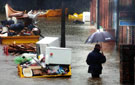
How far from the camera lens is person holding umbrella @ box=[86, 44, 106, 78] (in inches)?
562

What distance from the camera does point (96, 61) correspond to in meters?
14.3

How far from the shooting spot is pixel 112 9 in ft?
92.6

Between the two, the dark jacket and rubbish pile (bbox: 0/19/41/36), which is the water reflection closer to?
the dark jacket

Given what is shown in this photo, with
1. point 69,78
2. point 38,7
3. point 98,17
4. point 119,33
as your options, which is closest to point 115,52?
point 119,33

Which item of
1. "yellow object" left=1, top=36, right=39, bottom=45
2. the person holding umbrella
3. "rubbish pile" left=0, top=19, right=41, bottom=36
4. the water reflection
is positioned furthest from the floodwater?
"rubbish pile" left=0, top=19, right=41, bottom=36

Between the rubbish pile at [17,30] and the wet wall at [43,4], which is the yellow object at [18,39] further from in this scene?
the wet wall at [43,4]

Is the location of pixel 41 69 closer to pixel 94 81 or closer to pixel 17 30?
pixel 94 81

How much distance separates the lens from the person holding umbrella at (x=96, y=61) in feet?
46.9

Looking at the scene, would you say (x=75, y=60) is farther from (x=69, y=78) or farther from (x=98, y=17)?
(x=98, y=17)

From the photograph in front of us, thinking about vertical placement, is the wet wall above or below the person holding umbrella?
above

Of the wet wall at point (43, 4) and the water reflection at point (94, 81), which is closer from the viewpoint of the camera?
the water reflection at point (94, 81)

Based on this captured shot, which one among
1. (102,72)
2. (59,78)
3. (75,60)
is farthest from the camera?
(75,60)

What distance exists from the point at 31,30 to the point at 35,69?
12.3 meters

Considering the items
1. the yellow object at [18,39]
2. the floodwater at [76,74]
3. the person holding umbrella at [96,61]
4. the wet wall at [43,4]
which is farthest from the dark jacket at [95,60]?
the wet wall at [43,4]
